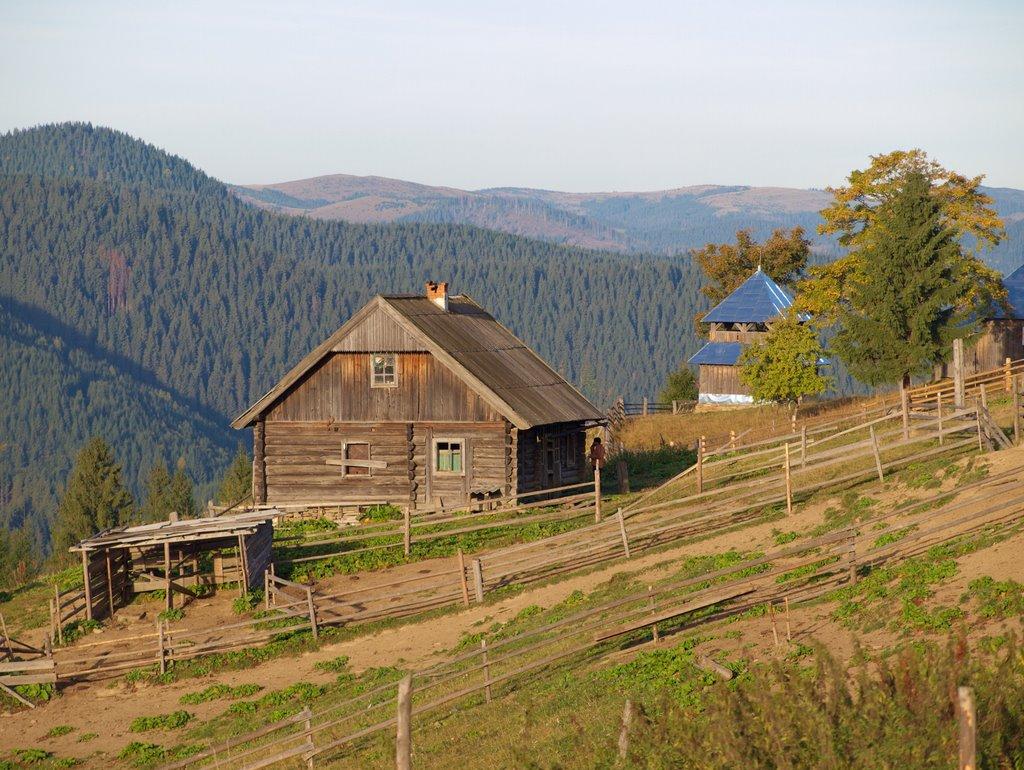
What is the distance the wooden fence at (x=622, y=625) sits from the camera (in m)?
21.6

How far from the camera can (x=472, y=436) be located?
39.9 meters

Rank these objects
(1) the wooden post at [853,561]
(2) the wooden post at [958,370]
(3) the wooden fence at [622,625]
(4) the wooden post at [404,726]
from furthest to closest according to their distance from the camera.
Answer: (2) the wooden post at [958,370], (1) the wooden post at [853,561], (3) the wooden fence at [622,625], (4) the wooden post at [404,726]

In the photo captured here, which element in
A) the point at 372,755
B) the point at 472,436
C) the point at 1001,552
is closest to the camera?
the point at 372,755

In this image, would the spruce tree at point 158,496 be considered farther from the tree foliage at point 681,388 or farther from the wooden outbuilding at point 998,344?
the wooden outbuilding at point 998,344

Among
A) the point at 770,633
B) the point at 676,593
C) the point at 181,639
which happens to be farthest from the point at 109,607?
the point at 770,633

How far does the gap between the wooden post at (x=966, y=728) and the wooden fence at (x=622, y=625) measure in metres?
8.61

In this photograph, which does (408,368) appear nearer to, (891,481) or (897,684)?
(891,481)

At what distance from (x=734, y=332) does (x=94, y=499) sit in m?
50.5

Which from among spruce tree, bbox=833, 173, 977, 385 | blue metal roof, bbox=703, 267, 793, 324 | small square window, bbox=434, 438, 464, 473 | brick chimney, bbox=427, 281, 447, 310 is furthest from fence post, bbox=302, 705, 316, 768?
blue metal roof, bbox=703, 267, 793, 324

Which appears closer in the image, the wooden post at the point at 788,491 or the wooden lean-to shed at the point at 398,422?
the wooden post at the point at 788,491

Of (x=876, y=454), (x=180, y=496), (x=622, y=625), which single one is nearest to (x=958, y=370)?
(x=876, y=454)

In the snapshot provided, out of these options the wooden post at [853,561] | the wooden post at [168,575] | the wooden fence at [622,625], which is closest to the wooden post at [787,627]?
the wooden fence at [622,625]

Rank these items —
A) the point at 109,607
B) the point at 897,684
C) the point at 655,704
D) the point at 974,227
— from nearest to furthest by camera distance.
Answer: the point at 897,684, the point at 655,704, the point at 109,607, the point at 974,227

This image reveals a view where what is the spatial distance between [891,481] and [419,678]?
13.5 meters
